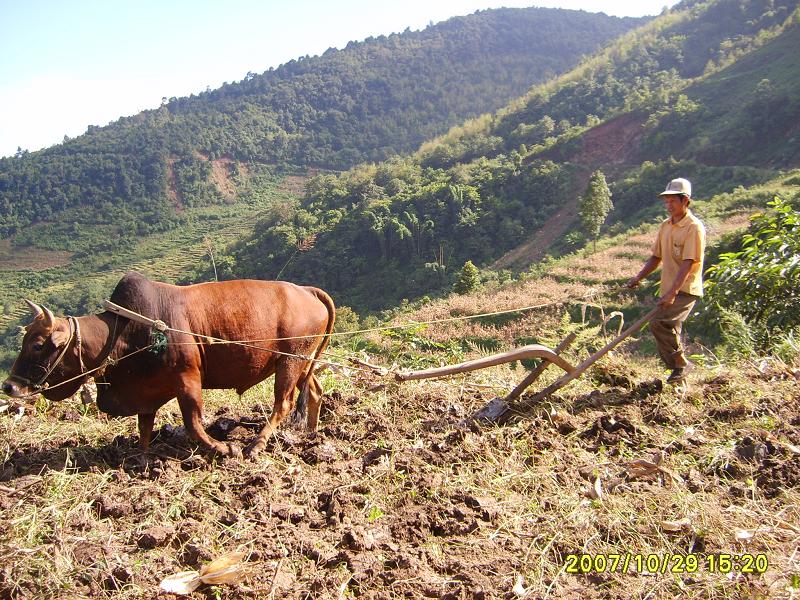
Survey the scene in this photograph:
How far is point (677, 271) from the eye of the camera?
5051 mm

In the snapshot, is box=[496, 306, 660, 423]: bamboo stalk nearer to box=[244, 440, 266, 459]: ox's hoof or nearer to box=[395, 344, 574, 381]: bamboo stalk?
box=[395, 344, 574, 381]: bamboo stalk

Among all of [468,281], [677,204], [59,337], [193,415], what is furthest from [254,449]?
[468,281]

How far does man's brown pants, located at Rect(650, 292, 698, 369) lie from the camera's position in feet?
16.3

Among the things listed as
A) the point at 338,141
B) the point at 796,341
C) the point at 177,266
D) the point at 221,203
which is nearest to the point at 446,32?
the point at 338,141

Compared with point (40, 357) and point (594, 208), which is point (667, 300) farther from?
point (594, 208)

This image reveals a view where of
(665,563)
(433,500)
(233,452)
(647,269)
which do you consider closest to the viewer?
(665,563)

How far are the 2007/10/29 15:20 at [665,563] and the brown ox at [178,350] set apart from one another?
93.9 inches

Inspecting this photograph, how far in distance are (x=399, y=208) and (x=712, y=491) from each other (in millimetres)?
52570

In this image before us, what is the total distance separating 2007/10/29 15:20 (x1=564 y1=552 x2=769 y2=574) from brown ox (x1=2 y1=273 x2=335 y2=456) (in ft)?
7.82

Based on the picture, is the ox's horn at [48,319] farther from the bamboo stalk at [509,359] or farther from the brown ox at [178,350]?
the bamboo stalk at [509,359]

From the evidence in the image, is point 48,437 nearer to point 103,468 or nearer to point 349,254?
point 103,468

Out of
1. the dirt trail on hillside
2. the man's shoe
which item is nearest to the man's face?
the man's shoe

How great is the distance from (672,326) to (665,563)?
2583 mm

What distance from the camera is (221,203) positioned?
101625 millimetres
